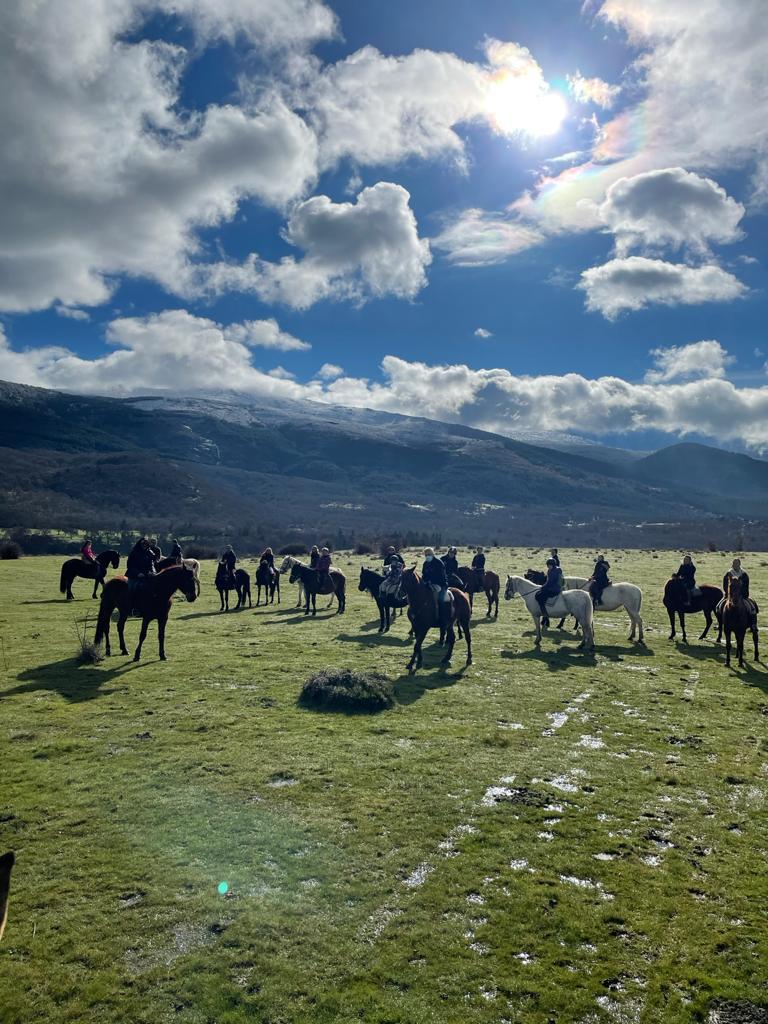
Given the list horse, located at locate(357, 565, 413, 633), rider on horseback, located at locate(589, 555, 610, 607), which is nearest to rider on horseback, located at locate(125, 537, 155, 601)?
horse, located at locate(357, 565, 413, 633)

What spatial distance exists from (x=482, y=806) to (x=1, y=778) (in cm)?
777

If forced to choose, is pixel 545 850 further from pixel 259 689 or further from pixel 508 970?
pixel 259 689

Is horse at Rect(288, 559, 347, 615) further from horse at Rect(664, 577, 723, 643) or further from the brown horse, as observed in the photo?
horse at Rect(664, 577, 723, 643)

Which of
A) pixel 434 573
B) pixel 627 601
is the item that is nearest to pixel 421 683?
pixel 434 573

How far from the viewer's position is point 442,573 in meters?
18.4

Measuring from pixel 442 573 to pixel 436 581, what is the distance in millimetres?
329

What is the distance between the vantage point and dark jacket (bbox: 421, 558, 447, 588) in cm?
Answer: 1823

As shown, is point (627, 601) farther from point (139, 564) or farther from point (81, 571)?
point (81, 571)

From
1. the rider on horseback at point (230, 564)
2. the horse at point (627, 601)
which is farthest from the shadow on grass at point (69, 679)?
the horse at point (627, 601)

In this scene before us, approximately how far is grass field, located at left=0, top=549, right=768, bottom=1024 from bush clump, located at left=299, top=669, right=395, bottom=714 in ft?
1.49

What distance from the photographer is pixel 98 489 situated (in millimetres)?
164250

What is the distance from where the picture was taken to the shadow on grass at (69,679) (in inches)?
565

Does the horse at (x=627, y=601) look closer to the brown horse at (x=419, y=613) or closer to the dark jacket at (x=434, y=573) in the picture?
the dark jacket at (x=434, y=573)

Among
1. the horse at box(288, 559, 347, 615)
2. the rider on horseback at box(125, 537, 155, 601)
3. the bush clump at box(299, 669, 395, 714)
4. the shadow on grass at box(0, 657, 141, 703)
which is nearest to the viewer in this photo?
the bush clump at box(299, 669, 395, 714)
